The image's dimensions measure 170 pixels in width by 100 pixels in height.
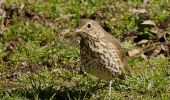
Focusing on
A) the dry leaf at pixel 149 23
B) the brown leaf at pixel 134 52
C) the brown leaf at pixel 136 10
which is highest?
the brown leaf at pixel 136 10

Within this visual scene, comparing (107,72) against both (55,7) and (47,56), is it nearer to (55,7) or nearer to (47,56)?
(47,56)

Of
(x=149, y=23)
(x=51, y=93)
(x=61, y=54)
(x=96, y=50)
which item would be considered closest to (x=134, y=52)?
(x=149, y=23)

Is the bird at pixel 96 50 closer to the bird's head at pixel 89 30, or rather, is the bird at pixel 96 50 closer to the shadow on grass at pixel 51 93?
the bird's head at pixel 89 30

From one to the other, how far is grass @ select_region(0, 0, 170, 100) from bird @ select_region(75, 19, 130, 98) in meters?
0.44

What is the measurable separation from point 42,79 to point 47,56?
0.93 meters

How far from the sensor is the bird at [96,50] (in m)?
7.88

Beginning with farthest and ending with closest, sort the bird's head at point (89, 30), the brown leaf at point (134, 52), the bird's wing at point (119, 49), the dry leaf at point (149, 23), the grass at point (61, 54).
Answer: the dry leaf at point (149, 23)
the brown leaf at point (134, 52)
the grass at point (61, 54)
the bird's wing at point (119, 49)
the bird's head at point (89, 30)

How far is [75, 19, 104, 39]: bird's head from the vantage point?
7809mm

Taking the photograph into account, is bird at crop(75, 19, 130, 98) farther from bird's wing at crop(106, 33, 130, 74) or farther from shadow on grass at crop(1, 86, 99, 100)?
shadow on grass at crop(1, 86, 99, 100)

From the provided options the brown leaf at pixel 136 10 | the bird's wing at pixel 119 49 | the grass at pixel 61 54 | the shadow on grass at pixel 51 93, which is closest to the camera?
the bird's wing at pixel 119 49

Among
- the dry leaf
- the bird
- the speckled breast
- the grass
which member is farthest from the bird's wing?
the dry leaf

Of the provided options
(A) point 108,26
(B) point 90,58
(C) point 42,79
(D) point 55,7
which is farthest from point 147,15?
(B) point 90,58

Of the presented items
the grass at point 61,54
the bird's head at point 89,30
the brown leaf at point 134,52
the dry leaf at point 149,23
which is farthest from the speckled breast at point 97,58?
the dry leaf at point 149,23

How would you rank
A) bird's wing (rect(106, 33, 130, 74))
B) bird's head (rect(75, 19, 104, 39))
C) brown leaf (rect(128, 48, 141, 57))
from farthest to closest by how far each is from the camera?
brown leaf (rect(128, 48, 141, 57)), bird's wing (rect(106, 33, 130, 74)), bird's head (rect(75, 19, 104, 39))
